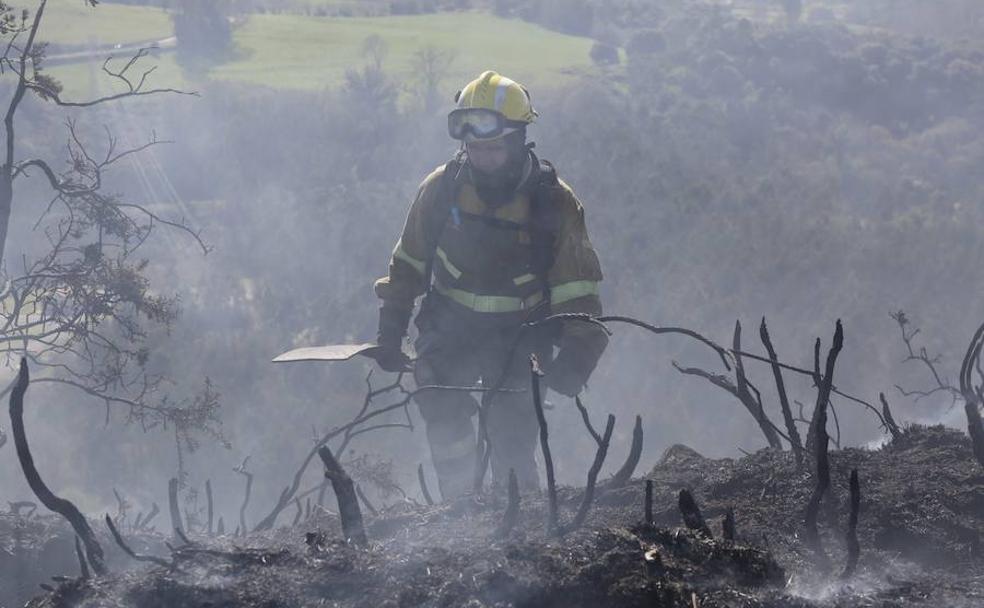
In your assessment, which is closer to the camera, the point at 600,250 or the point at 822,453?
the point at 822,453

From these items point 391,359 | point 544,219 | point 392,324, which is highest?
point 544,219

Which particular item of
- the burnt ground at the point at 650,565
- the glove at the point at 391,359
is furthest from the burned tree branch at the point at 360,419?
the burnt ground at the point at 650,565

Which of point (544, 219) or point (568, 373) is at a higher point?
point (544, 219)

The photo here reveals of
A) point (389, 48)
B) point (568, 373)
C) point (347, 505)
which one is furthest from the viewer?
point (389, 48)

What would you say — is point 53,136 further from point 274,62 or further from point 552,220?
point 552,220

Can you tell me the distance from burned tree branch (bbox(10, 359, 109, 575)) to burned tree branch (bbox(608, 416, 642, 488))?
1.62 meters

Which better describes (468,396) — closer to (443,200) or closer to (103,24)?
(443,200)

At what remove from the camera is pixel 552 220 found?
192 inches

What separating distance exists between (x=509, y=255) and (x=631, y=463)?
5.16 feet

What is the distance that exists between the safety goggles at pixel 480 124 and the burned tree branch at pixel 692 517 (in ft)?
8.17

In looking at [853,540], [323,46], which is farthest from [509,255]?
[323,46]

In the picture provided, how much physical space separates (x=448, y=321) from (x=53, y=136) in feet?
77.4

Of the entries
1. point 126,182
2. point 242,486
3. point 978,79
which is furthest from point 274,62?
point 978,79

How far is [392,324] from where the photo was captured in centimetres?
527
